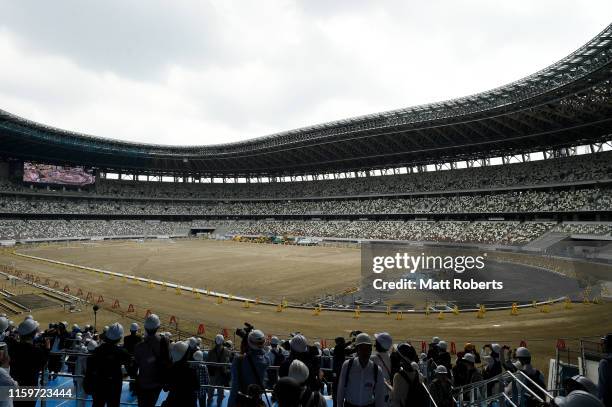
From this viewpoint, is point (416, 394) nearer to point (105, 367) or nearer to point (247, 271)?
point (105, 367)

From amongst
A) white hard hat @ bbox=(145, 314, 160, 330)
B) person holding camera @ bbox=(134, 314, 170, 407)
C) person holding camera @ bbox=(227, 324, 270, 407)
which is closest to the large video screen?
white hard hat @ bbox=(145, 314, 160, 330)

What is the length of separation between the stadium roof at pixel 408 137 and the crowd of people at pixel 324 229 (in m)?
13.2

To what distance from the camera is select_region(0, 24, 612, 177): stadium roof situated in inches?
1494

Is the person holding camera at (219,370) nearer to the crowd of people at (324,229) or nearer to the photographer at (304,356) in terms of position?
the photographer at (304,356)

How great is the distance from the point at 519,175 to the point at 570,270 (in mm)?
31787

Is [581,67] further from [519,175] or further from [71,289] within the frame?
[71,289]

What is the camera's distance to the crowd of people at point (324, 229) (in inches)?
1761

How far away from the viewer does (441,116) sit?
49.8 m

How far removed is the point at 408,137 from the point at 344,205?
80.4 feet

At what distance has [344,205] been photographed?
259ft

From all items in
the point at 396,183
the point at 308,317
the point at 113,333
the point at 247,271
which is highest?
the point at 396,183

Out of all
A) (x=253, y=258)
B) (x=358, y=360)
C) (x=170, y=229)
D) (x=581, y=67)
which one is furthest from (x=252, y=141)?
(x=358, y=360)

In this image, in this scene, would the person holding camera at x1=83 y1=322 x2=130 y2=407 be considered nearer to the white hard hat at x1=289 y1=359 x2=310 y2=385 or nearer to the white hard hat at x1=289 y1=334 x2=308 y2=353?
the white hard hat at x1=289 y1=334 x2=308 y2=353

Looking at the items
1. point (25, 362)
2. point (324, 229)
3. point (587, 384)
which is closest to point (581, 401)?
point (587, 384)
